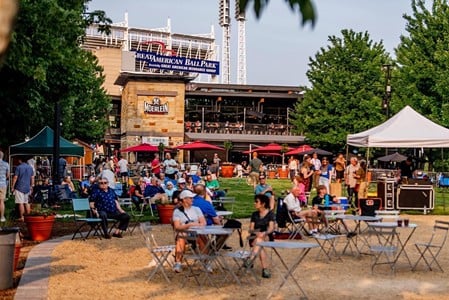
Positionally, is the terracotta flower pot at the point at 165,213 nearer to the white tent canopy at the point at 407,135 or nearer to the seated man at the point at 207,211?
the seated man at the point at 207,211

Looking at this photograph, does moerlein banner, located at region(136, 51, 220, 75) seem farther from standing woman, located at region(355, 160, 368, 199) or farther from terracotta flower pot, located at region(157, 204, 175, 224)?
terracotta flower pot, located at region(157, 204, 175, 224)

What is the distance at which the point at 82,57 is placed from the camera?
13.2 m

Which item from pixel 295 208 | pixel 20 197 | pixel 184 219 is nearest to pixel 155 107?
pixel 20 197

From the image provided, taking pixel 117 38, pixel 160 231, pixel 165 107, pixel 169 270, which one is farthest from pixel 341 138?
pixel 117 38

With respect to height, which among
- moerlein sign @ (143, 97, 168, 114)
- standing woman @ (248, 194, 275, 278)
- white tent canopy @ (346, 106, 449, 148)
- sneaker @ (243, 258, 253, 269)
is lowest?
sneaker @ (243, 258, 253, 269)

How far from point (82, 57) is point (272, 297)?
7.54 meters

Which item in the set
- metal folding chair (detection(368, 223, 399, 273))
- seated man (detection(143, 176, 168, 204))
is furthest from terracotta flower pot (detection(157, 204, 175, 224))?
metal folding chair (detection(368, 223, 399, 273))

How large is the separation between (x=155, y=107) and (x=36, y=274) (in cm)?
4438

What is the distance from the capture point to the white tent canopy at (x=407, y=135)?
17.8m

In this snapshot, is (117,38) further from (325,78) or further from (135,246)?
(135,246)

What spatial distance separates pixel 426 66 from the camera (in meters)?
34.3

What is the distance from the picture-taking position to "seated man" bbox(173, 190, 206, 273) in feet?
29.3

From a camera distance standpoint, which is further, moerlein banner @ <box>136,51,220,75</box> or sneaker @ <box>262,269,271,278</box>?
moerlein banner @ <box>136,51,220,75</box>

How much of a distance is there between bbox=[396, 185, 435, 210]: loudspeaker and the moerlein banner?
44891 millimetres
